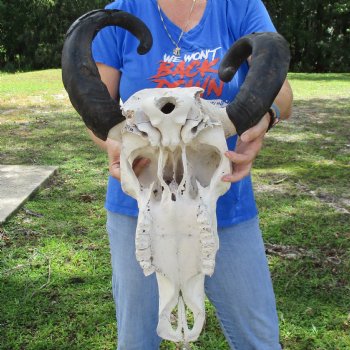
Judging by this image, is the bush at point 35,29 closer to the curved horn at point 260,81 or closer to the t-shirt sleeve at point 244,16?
the t-shirt sleeve at point 244,16

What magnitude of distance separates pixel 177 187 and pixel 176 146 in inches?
5.3

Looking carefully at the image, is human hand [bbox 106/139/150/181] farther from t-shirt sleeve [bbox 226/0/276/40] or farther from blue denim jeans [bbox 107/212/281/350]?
t-shirt sleeve [bbox 226/0/276/40]

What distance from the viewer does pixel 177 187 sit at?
5.60ft

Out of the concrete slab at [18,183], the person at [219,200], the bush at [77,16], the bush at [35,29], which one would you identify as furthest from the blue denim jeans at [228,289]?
the bush at [77,16]

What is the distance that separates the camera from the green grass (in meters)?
3.57

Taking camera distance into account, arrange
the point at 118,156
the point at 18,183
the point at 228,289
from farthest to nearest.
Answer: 1. the point at 18,183
2. the point at 228,289
3. the point at 118,156

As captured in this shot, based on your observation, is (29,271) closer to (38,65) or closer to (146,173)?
(146,173)

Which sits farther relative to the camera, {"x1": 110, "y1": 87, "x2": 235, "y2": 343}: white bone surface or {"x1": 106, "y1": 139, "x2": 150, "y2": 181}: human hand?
{"x1": 106, "y1": 139, "x2": 150, "y2": 181}: human hand

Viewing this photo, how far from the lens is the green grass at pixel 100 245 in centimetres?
357

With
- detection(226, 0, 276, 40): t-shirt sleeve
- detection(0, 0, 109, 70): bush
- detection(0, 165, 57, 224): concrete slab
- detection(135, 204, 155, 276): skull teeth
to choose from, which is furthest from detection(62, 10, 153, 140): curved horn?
detection(0, 0, 109, 70): bush

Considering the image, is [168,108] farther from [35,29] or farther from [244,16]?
[35,29]

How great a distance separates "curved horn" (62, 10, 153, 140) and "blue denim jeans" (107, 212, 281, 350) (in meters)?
0.58

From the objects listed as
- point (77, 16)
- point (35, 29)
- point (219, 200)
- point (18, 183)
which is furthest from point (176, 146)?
point (35, 29)

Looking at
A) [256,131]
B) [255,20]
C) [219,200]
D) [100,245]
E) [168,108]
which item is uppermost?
[255,20]
